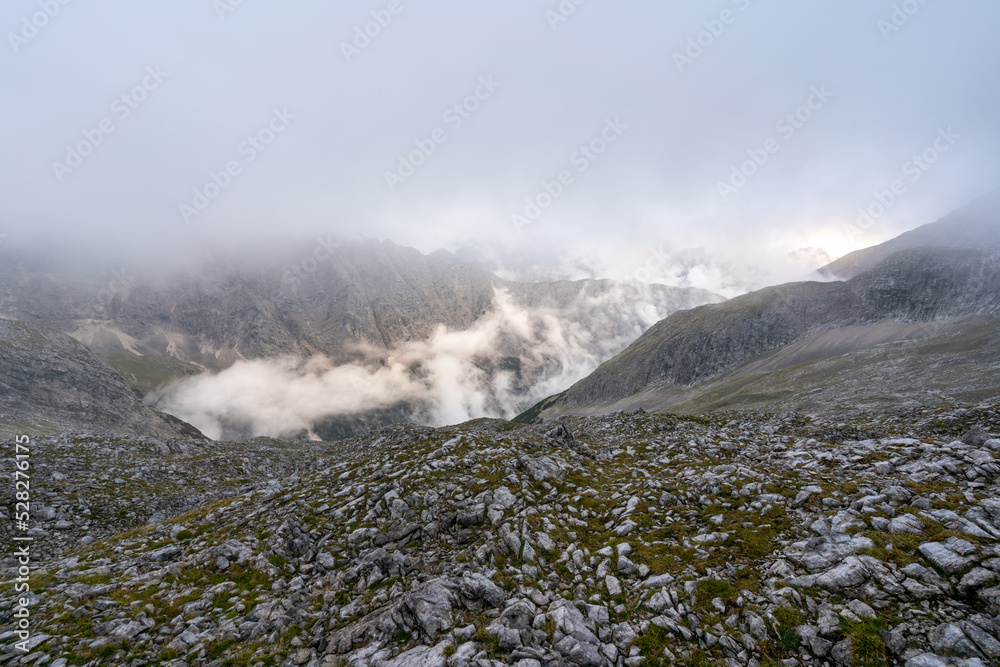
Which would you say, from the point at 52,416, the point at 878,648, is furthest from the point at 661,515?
the point at 52,416

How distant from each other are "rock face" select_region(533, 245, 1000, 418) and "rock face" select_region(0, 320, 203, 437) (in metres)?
138

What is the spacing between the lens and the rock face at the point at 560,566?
26.1ft

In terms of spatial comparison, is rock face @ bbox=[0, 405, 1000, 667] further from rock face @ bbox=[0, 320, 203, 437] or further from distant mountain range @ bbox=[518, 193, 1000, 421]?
rock face @ bbox=[0, 320, 203, 437]

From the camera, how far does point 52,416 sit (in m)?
69.1

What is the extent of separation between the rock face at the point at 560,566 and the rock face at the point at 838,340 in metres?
54.3

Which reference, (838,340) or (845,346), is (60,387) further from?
(838,340)

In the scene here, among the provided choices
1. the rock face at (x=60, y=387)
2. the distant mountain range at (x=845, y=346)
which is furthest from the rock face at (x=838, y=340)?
the rock face at (x=60, y=387)

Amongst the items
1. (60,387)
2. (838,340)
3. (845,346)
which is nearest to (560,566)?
(60,387)

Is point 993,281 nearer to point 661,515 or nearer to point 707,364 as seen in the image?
point 707,364

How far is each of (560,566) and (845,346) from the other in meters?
156

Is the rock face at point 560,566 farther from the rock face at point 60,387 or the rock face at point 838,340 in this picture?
the rock face at point 60,387

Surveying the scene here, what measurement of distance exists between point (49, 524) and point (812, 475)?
38.9 m

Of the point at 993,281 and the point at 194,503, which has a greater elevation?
the point at 194,503

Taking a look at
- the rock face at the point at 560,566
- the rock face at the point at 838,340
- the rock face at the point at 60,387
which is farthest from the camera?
the rock face at the point at 60,387
